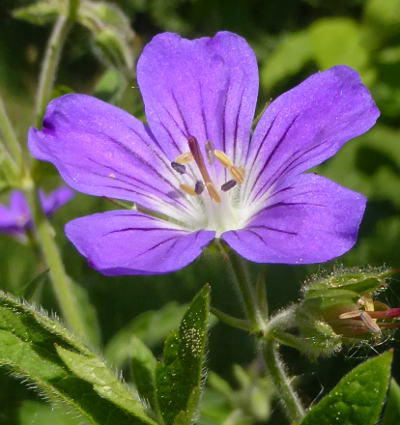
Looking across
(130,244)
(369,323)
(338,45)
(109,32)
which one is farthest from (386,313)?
(338,45)

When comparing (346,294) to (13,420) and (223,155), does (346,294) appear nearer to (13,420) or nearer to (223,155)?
(223,155)

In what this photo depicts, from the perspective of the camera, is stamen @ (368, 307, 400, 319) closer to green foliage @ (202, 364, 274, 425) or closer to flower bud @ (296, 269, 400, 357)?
flower bud @ (296, 269, 400, 357)

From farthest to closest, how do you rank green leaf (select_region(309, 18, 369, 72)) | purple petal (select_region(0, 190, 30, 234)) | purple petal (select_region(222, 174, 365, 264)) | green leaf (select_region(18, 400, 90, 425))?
1. green leaf (select_region(309, 18, 369, 72))
2. purple petal (select_region(0, 190, 30, 234))
3. green leaf (select_region(18, 400, 90, 425))
4. purple petal (select_region(222, 174, 365, 264))

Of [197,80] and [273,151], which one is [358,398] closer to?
[273,151]

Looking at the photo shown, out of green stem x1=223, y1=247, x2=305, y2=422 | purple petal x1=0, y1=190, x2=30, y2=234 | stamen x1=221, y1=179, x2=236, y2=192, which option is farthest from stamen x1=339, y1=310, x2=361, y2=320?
purple petal x1=0, y1=190, x2=30, y2=234

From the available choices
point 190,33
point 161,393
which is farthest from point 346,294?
point 190,33

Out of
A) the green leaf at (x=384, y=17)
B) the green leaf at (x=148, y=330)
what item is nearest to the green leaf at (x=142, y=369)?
the green leaf at (x=148, y=330)

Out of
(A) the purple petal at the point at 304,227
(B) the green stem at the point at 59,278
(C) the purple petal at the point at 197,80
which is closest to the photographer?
(A) the purple petal at the point at 304,227

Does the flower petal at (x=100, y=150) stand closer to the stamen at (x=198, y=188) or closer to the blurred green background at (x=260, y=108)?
the stamen at (x=198, y=188)
